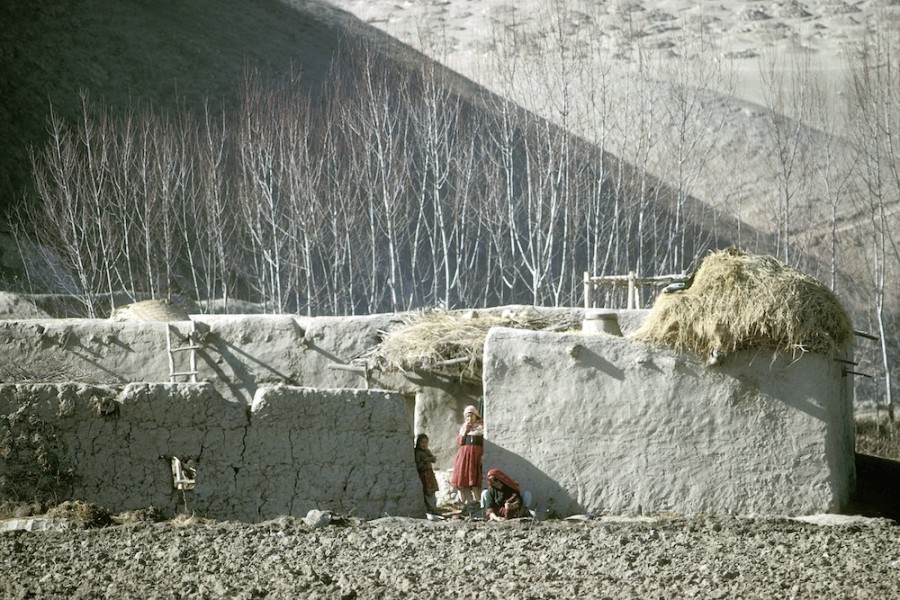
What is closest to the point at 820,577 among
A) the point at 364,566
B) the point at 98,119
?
the point at 364,566

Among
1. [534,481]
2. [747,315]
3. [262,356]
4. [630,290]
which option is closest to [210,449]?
[262,356]

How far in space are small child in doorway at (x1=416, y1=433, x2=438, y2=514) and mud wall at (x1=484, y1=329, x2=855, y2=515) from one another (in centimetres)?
50

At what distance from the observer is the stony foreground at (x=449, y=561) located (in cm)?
650

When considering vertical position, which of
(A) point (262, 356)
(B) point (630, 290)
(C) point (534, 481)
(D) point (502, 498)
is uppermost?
(B) point (630, 290)

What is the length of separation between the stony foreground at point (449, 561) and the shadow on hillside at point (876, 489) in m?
1.73

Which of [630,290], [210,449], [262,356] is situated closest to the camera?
[210,449]

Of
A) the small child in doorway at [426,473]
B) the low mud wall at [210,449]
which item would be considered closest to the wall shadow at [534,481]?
the small child in doorway at [426,473]

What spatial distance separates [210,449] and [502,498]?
2438mm

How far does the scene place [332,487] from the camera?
907 cm

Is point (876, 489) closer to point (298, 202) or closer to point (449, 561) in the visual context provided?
point (449, 561)

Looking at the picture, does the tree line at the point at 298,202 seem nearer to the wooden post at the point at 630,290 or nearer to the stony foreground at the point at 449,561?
the wooden post at the point at 630,290

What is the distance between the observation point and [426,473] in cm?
960

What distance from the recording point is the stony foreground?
6.50 metres

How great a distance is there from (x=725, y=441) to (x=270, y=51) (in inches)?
1054
